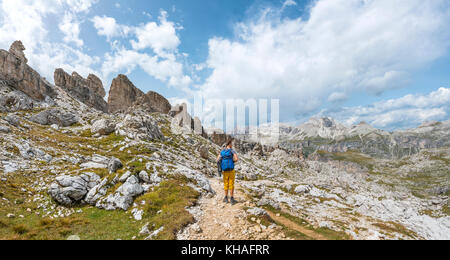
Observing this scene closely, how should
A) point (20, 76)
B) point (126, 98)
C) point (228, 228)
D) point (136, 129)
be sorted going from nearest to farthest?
point (228, 228)
point (136, 129)
point (20, 76)
point (126, 98)

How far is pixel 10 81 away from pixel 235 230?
10995 centimetres

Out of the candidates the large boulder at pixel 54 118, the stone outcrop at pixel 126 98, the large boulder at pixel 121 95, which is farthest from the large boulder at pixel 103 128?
the large boulder at pixel 121 95

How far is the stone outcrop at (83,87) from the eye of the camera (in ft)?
381

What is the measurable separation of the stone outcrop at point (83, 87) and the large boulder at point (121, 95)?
26.1ft

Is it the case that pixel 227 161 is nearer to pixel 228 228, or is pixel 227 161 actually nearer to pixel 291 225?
pixel 228 228

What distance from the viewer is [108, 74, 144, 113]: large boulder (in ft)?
446

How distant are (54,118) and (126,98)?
257 feet

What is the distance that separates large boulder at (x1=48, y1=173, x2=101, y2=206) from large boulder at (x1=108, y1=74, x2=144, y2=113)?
128 meters

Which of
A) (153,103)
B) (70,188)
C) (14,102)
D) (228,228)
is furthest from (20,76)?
(228,228)

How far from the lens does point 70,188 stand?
1836 centimetres

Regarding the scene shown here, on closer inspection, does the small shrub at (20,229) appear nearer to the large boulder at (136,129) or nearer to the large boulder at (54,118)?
the large boulder at (136,129)
